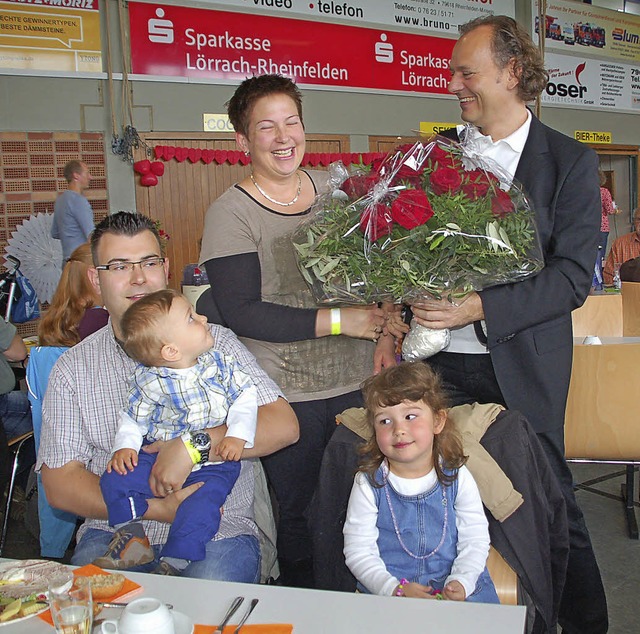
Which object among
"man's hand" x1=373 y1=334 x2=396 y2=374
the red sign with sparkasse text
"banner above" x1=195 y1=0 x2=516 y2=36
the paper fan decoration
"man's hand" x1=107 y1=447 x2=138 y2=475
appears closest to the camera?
"man's hand" x1=107 y1=447 x2=138 y2=475

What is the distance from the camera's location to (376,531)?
186 cm

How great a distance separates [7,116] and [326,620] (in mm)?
7207

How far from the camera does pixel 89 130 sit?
7590 mm

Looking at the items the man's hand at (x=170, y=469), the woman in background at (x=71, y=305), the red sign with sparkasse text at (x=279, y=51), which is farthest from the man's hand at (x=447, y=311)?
the red sign with sparkasse text at (x=279, y=51)

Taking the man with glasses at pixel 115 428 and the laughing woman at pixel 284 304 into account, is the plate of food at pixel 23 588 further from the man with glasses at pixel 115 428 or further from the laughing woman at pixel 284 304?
the laughing woman at pixel 284 304

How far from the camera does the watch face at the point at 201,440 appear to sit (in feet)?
5.98

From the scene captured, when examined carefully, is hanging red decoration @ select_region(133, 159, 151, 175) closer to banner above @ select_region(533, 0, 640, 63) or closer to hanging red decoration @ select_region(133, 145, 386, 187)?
hanging red decoration @ select_region(133, 145, 386, 187)

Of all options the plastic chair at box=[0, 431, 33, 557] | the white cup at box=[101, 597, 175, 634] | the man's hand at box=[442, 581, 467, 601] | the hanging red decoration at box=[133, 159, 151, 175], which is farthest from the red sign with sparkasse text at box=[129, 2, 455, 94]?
the white cup at box=[101, 597, 175, 634]

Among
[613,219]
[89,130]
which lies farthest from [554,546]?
[613,219]

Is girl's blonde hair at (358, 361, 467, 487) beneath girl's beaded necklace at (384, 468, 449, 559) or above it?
above

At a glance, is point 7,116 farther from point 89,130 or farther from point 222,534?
point 222,534

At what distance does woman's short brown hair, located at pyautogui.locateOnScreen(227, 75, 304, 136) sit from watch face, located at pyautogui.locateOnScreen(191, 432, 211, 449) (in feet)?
3.12

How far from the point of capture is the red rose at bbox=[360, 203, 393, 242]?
180cm

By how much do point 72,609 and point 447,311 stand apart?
1226 mm
